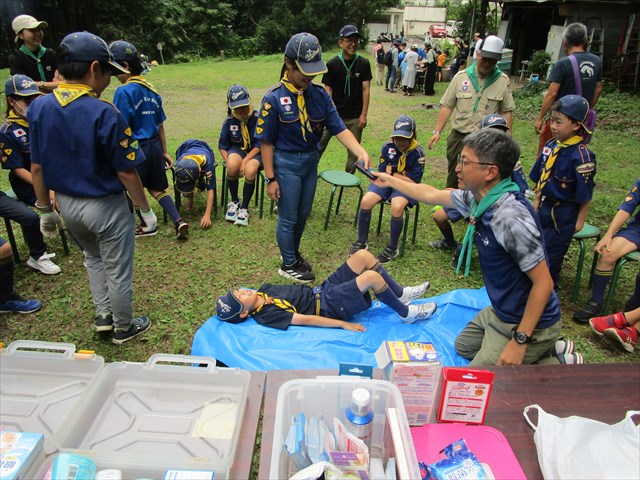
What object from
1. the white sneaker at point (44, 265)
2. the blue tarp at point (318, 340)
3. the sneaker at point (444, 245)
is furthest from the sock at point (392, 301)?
the white sneaker at point (44, 265)

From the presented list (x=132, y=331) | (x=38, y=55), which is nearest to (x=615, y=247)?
(x=132, y=331)

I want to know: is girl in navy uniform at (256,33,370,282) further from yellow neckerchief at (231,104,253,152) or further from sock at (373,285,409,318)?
yellow neckerchief at (231,104,253,152)

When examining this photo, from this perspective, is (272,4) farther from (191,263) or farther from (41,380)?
(41,380)

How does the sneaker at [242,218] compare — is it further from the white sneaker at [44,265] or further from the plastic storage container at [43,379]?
the plastic storage container at [43,379]

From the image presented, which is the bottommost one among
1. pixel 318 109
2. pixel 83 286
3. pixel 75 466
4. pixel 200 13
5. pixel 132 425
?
pixel 83 286

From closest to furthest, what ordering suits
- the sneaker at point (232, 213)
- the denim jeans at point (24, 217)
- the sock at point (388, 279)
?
the sock at point (388, 279), the denim jeans at point (24, 217), the sneaker at point (232, 213)

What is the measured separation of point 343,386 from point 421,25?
53506 millimetres

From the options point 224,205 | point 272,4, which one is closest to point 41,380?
point 224,205

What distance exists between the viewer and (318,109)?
11.9 ft

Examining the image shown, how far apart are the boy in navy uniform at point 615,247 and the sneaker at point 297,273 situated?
2339mm

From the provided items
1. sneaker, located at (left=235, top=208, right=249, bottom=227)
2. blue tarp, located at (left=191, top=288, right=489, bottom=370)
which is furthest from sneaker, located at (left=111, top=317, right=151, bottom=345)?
sneaker, located at (left=235, top=208, right=249, bottom=227)

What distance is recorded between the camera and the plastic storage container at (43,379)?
153 centimetres

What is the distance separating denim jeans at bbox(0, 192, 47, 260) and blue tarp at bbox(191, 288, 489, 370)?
6.62 ft

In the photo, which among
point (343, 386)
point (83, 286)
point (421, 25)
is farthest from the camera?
point (421, 25)
